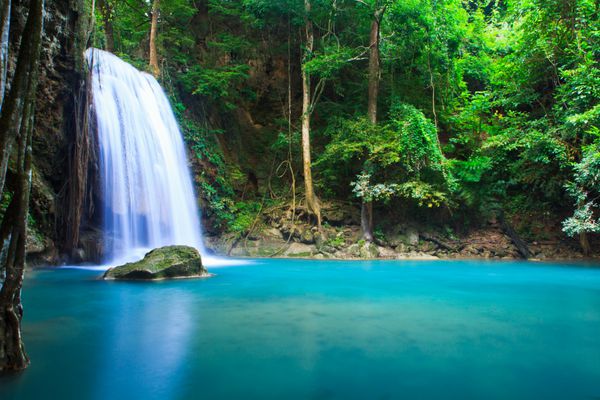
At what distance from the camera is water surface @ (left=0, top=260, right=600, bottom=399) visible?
2.68 metres

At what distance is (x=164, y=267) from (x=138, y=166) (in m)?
4.99

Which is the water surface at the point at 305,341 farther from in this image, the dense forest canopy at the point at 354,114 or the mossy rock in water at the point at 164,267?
the dense forest canopy at the point at 354,114

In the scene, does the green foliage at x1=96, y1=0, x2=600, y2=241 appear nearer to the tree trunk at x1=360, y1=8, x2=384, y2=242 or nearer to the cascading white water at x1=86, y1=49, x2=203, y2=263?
the tree trunk at x1=360, y1=8, x2=384, y2=242

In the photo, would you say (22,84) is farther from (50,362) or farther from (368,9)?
(368,9)

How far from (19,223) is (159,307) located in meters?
2.68

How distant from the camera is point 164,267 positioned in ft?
25.2

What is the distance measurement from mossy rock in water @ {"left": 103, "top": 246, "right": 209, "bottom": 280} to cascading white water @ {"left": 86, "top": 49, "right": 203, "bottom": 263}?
309cm

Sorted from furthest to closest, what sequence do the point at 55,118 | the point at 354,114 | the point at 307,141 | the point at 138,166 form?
the point at 354,114
the point at 307,141
the point at 138,166
the point at 55,118

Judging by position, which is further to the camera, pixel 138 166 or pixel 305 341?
pixel 138 166

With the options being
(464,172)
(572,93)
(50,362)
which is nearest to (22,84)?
(50,362)

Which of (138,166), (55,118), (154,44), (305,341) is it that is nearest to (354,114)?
(154,44)

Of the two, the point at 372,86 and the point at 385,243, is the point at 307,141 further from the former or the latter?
the point at 385,243

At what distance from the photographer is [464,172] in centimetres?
1449

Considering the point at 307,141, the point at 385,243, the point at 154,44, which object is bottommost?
the point at 385,243
